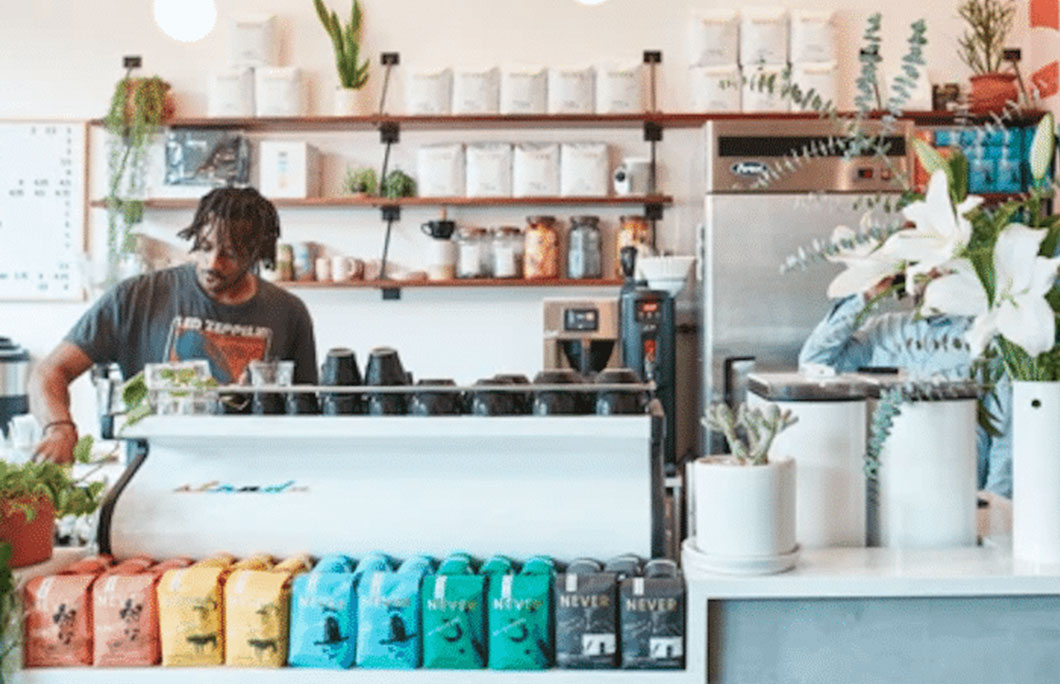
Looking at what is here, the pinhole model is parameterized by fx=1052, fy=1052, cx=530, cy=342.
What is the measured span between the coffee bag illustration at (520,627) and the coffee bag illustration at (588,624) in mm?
22

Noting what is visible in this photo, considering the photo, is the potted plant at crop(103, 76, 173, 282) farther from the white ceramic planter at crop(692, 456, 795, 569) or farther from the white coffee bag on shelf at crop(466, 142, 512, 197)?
the white ceramic planter at crop(692, 456, 795, 569)

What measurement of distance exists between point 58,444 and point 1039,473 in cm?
184

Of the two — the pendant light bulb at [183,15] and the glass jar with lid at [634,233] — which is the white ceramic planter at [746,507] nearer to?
the glass jar with lid at [634,233]

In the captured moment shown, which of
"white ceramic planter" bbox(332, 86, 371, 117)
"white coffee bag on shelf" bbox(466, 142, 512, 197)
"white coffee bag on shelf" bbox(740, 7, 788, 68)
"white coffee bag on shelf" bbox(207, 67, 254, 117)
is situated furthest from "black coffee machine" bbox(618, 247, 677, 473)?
"white coffee bag on shelf" bbox(207, 67, 254, 117)

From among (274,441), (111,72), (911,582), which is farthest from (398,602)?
(111,72)

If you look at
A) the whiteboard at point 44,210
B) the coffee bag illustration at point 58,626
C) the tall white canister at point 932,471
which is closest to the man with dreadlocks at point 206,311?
the coffee bag illustration at point 58,626

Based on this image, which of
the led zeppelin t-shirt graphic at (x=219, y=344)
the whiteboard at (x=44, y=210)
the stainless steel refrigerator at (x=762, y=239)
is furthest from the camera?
the whiteboard at (x=44, y=210)

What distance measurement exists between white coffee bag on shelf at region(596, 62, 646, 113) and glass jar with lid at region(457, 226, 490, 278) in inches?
30.8

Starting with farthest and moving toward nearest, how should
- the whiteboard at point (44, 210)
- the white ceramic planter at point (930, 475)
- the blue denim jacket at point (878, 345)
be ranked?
the whiteboard at point (44, 210) < the blue denim jacket at point (878, 345) < the white ceramic planter at point (930, 475)

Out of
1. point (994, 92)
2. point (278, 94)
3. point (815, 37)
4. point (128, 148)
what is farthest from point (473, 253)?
point (994, 92)

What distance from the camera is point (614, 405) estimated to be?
5.24 feet

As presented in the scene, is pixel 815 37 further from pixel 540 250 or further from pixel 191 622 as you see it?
pixel 191 622

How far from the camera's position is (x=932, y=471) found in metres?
1.58

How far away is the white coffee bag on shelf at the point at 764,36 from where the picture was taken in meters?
4.63
